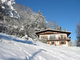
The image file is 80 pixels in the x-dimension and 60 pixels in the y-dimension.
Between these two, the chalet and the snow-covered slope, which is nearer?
the snow-covered slope

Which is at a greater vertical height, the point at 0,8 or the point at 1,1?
the point at 1,1

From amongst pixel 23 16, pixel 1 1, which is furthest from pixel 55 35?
pixel 1 1

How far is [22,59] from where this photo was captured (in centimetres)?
457

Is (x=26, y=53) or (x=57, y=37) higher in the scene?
(x=57, y=37)

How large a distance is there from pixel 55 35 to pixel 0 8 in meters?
22.4

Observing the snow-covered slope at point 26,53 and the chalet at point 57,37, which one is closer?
the snow-covered slope at point 26,53

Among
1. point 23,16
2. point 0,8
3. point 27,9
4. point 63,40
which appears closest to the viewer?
point 0,8

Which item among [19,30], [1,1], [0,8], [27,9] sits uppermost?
[27,9]

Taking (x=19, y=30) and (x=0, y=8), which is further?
(x=19, y=30)

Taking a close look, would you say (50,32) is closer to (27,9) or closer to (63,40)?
(63,40)

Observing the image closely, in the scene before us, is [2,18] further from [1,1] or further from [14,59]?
[14,59]

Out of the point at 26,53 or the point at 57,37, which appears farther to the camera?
the point at 57,37

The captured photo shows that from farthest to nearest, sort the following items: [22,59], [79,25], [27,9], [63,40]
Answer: [79,25] < [27,9] < [63,40] < [22,59]

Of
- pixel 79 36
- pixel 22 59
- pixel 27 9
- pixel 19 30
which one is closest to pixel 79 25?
pixel 79 36
